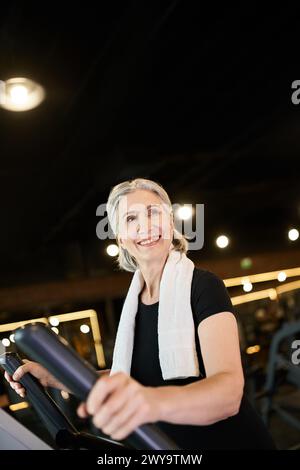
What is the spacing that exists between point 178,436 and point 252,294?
1150mm

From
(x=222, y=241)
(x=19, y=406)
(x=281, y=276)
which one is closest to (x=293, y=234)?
(x=281, y=276)

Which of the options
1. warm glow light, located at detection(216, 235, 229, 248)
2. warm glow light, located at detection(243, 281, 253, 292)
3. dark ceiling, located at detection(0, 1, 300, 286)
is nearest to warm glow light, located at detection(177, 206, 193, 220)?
warm glow light, located at detection(216, 235, 229, 248)

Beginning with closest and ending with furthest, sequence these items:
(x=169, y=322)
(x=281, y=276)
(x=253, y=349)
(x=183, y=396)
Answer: (x=183, y=396) < (x=169, y=322) < (x=281, y=276) < (x=253, y=349)

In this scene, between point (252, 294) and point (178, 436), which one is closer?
point (178, 436)

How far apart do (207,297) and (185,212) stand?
1.71 ft

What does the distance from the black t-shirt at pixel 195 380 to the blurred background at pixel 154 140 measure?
928mm

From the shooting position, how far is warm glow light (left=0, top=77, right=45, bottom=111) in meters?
2.77

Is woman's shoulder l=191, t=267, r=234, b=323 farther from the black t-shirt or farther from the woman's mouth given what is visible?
the woman's mouth

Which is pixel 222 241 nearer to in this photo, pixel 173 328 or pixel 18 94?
pixel 173 328

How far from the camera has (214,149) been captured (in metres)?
3.01

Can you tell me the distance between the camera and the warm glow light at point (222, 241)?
6.76ft

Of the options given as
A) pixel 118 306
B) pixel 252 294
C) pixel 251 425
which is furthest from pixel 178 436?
pixel 252 294

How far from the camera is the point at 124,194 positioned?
50.1 inches
